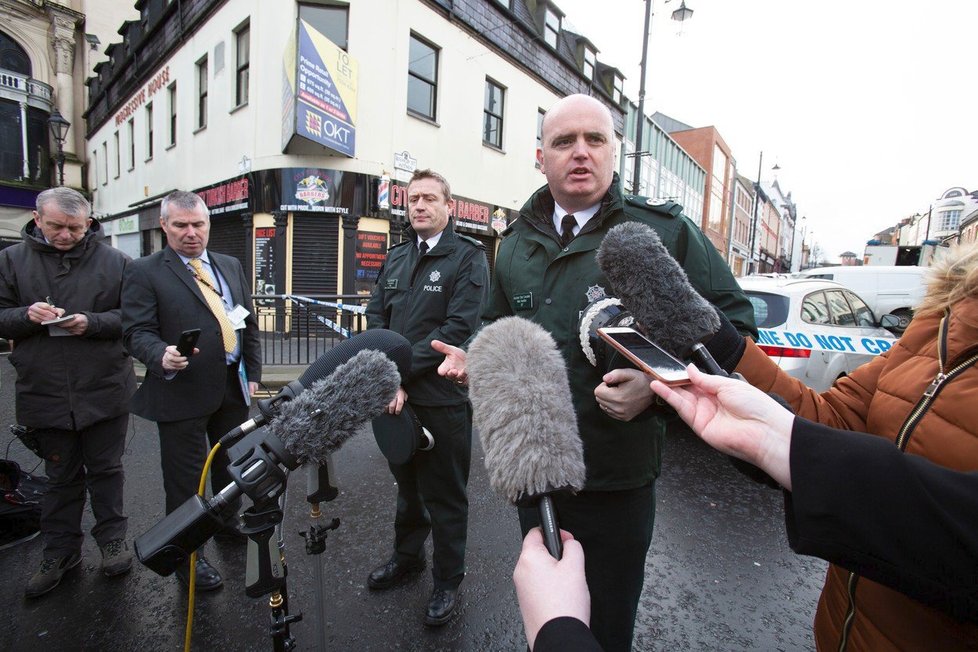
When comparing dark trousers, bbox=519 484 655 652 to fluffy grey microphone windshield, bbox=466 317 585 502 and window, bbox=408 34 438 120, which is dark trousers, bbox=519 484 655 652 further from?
window, bbox=408 34 438 120

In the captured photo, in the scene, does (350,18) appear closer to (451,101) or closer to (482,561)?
(451,101)

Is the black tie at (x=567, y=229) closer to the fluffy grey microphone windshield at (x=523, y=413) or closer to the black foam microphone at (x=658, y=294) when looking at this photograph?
the black foam microphone at (x=658, y=294)

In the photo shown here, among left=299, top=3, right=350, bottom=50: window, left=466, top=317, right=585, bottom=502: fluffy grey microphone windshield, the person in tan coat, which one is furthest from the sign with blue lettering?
the person in tan coat

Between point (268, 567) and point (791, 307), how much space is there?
582cm

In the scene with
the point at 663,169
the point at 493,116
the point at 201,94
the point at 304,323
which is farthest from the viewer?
the point at 663,169

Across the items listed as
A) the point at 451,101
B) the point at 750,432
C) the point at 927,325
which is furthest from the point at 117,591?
the point at 451,101

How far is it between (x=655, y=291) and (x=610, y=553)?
106 centimetres

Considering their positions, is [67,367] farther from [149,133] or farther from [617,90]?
[617,90]

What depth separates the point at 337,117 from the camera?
10.2 metres

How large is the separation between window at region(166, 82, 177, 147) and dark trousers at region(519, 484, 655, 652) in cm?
1798

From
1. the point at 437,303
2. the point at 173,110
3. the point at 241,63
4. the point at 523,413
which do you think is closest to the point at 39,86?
the point at 173,110

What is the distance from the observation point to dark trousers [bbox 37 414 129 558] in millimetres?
2828

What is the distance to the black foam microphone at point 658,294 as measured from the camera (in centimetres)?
116

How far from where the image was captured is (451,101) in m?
12.7
